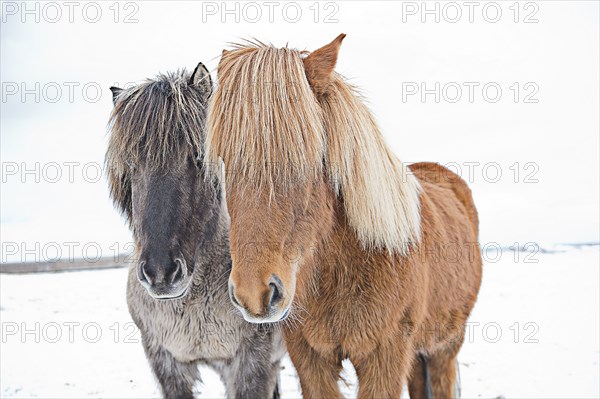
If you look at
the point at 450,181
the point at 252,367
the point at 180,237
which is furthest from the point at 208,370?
the point at 180,237

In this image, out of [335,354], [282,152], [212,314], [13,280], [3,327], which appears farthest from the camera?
[13,280]

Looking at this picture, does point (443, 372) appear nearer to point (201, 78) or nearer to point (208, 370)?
point (201, 78)

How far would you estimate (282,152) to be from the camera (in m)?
2.22

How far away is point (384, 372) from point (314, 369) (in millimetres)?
425

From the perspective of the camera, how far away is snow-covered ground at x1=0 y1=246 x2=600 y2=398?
20.6 feet

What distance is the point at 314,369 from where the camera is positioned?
9.46 feet

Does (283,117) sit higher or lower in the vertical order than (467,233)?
higher

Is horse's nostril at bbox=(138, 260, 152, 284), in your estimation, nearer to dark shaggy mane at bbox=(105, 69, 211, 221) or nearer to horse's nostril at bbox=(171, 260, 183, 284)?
horse's nostril at bbox=(171, 260, 183, 284)

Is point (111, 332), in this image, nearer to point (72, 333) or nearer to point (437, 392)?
point (72, 333)

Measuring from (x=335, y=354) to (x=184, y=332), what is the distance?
1130 mm

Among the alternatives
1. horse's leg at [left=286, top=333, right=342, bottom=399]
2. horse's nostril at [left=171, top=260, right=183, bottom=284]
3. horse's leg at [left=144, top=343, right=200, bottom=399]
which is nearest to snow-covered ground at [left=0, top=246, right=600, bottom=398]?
horse's leg at [left=286, top=333, right=342, bottom=399]

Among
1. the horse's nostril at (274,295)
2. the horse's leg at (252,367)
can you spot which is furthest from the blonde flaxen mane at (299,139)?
the horse's leg at (252,367)

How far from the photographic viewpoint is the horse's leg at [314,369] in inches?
113

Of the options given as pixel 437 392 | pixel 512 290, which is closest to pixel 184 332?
pixel 437 392
